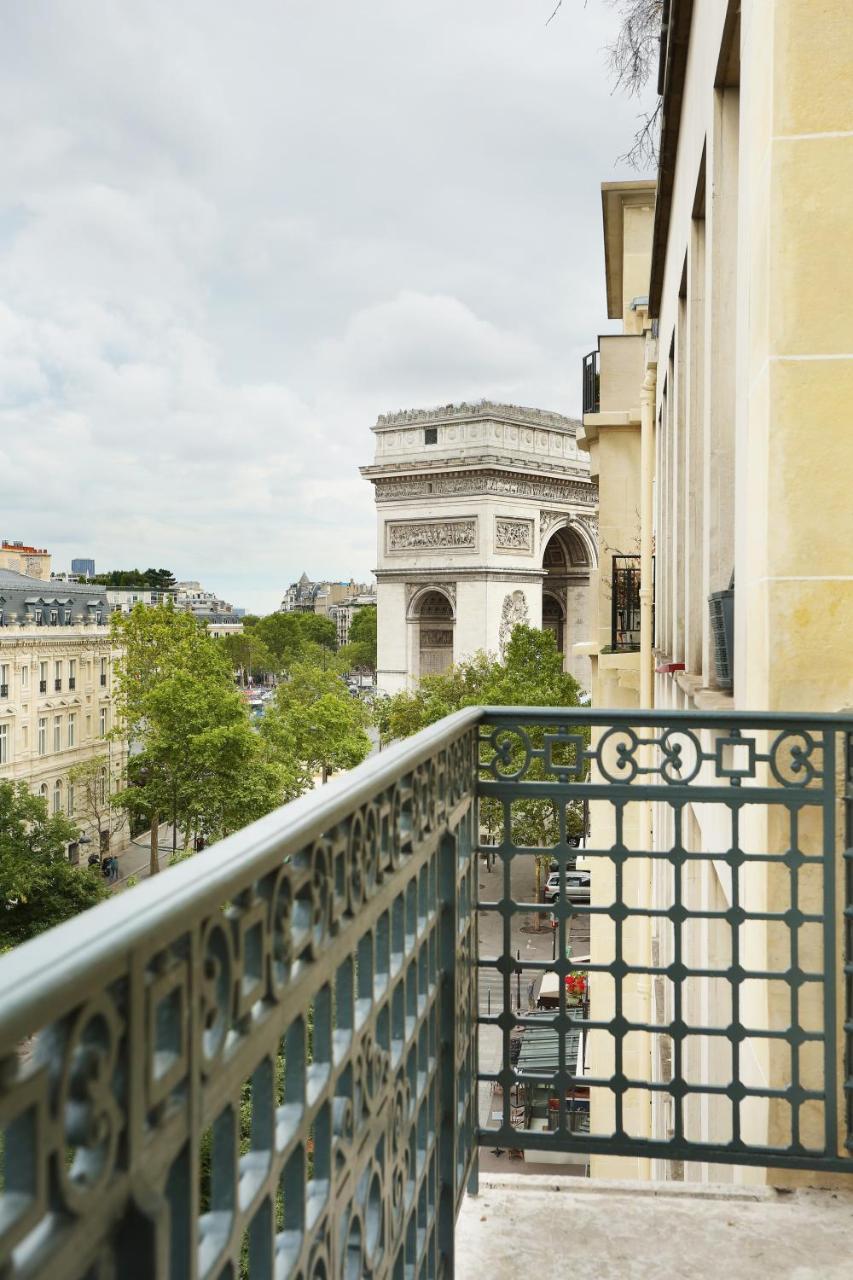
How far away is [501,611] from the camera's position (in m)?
38.1

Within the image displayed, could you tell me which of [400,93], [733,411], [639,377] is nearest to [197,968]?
[733,411]

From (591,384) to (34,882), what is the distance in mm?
16764

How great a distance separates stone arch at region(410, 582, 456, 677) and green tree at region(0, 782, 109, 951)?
1779 cm

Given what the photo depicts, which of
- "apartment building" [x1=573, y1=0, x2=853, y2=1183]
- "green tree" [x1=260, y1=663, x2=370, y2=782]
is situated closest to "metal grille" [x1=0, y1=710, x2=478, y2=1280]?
"apartment building" [x1=573, y1=0, x2=853, y2=1183]

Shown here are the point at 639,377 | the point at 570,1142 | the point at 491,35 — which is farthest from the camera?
the point at 491,35

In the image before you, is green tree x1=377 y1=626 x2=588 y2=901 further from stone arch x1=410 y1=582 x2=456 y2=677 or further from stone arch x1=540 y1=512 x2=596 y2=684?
stone arch x1=540 y1=512 x2=596 y2=684

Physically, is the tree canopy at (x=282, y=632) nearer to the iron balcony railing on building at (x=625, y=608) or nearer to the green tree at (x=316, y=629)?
the green tree at (x=316, y=629)

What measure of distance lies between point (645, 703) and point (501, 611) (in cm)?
3080

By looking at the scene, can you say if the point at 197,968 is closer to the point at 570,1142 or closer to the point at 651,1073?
the point at 570,1142

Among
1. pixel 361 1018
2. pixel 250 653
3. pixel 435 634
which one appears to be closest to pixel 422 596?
pixel 435 634

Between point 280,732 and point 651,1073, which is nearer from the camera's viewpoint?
point 651,1073

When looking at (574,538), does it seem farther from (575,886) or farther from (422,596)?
(575,886)

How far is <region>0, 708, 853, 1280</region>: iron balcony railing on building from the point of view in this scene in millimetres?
726

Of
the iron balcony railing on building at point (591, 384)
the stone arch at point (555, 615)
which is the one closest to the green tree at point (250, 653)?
the stone arch at point (555, 615)
